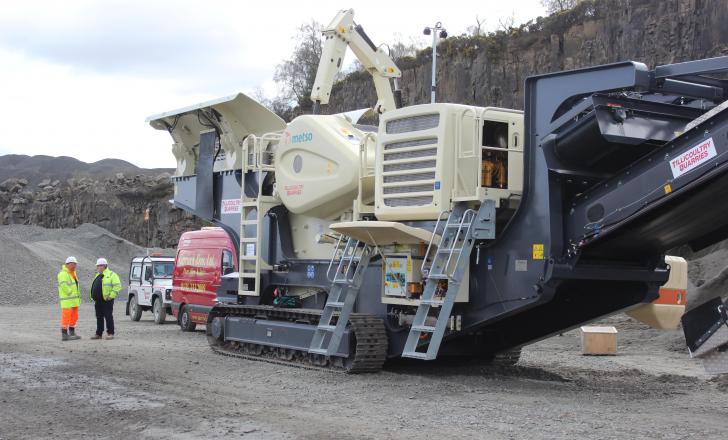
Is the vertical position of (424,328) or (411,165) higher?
(411,165)

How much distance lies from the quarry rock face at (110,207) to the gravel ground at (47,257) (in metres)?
6.17

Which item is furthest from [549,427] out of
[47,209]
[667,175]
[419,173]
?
[47,209]

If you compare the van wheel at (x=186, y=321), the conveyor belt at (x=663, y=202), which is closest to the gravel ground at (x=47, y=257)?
the van wheel at (x=186, y=321)

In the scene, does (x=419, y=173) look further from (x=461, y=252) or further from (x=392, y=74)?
(x=392, y=74)

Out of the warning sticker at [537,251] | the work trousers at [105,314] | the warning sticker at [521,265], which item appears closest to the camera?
the warning sticker at [537,251]

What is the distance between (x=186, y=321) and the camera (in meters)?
20.0

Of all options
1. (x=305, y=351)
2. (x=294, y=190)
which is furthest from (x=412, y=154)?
(x=305, y=351)

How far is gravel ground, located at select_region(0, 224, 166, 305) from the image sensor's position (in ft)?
115

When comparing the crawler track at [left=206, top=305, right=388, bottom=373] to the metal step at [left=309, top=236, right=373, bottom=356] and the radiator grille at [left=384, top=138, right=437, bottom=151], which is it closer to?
the metal step at [left=309, top=236, right=373, bottom=356]

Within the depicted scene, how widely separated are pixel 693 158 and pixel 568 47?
3020 centimetres

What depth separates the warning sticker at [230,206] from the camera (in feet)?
49.0

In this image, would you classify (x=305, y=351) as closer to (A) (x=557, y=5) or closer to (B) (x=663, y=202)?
(B) (x=663, y=202)

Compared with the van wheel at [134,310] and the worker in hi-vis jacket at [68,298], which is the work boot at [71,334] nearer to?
the worker in hi-vis jacket at [68,298]

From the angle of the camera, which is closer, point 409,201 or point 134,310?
point 409,201
